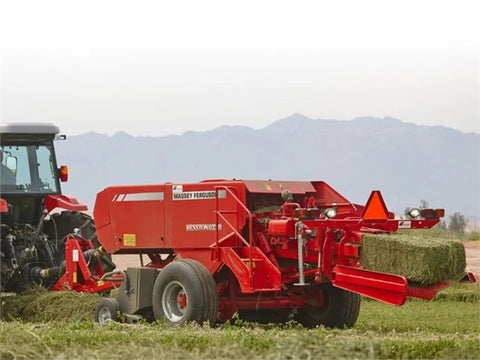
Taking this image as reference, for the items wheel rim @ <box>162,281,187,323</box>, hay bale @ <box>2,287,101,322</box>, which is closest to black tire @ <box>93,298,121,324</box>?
hay bale @ <box>2,287,101,322</box>

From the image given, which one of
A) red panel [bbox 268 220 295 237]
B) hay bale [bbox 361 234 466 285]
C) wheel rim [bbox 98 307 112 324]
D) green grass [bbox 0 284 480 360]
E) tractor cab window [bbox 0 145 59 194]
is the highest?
tractor cab window [bbox 0 145 59 194]

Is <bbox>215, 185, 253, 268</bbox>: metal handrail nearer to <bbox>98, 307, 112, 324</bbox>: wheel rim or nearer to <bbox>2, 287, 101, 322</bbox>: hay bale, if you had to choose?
<bbox>98, 307, 112, 324</bbox>: wheel rim

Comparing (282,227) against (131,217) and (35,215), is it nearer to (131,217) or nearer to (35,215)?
(131,217)

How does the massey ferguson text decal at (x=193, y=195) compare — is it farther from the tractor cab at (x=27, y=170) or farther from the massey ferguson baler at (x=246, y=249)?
the tractor cab at (x=27, y=170)

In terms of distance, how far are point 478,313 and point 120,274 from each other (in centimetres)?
551

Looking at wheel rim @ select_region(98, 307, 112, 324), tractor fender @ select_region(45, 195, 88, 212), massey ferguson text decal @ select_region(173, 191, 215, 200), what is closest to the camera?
massey ferguson text decal @ select_region(173, 191, 215, 200)

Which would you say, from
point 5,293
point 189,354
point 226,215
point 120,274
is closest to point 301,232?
point 226,215

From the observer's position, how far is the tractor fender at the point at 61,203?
17.4 meters

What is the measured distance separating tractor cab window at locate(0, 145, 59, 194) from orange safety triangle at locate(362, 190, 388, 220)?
6183mm

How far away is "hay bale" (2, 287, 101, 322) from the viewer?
1516 centimetres

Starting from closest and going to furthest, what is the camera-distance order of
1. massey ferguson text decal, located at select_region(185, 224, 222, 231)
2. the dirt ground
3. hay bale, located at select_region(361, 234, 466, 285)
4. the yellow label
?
hay bale, located at select_region(361, 234, 466, 285) → massey ferguson text decal, located at select_region(185, 224, 222, 231) → the yellow label → the dirt ground

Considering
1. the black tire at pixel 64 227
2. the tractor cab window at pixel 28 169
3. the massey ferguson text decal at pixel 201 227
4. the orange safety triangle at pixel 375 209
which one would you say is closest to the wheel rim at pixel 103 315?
the massey ferguson text decal at pixel 201 227

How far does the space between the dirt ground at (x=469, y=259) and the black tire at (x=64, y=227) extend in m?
0.74

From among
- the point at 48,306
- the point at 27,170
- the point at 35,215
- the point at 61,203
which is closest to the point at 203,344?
the point at 48,306
